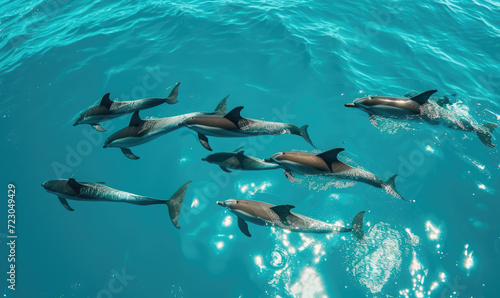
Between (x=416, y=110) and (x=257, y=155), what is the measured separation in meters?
4.38

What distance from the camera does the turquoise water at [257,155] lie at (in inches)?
260

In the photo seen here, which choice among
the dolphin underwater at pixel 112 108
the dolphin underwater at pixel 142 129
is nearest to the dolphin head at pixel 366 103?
the dolphin underwater at pixel 142 129

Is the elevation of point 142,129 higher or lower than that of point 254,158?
higher

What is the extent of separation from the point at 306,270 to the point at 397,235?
8.02 feet

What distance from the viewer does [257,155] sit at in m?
8.43

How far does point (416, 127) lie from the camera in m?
8.88

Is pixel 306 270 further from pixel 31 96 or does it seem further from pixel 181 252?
pixel 31 96

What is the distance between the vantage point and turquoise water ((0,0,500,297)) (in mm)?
6602

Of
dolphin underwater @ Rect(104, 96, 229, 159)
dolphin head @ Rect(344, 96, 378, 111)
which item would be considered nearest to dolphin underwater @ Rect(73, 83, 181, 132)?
dolphin underwater @ Rect(104, 96, 229, 159)

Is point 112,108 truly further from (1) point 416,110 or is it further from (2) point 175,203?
(1) point 416,110

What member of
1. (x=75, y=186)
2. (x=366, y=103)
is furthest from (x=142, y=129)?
(x=366, y=103)

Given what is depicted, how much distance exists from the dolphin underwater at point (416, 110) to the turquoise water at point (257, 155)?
105 centimetres

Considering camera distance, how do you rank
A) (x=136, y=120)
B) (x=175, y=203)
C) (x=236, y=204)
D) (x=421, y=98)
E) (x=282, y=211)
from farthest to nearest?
(x=136, y=120)
(x=421, y=98)
(x=175, y=203)
(x=236, y=204)
(x=282, y=211)

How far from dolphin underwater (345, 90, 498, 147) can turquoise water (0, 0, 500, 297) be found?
1.05m
